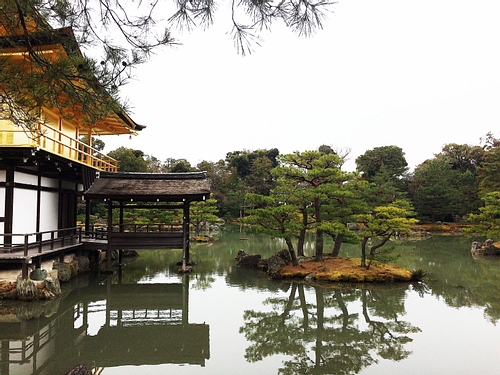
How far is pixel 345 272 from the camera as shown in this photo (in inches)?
376

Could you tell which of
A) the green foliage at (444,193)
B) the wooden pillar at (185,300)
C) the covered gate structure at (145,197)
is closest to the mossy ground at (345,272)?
the wooden pillar at (185,300)

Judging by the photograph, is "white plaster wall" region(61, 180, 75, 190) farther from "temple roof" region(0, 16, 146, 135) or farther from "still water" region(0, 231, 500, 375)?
"temple roof" region(0, 16, 146, 135)

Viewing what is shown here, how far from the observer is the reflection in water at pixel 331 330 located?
493 centimetres

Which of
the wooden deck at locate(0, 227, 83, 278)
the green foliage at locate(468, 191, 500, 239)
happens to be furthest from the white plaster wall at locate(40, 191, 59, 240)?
the green foliage at locate(468, 191, 500, 239)

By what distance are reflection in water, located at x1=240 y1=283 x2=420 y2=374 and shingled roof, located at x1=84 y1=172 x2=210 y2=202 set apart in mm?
3925

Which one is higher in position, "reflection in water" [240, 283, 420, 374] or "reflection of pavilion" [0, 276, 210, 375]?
"reflection of pavilion" [0, 276, 210, 375]

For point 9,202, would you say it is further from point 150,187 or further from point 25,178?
point 150,187

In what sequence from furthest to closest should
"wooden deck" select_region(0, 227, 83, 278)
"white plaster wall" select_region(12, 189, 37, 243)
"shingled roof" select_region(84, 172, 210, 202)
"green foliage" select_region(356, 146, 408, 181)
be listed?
1. "green foliage" select_region(356, 146, 408, 181)
2. "shingled roof" select_region(84, 172, 210, 202)
3. "white plaster wall" select_region(12, 189, 37, 243)
4. "wooden deck" select_region(0, 227, 83, 278)

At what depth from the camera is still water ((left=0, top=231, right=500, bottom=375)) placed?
4.75 metres

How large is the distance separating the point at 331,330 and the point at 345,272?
3586mm

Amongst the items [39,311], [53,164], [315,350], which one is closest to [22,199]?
[53,164]

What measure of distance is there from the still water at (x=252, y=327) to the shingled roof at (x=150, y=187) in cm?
222

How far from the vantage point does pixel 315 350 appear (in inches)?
207

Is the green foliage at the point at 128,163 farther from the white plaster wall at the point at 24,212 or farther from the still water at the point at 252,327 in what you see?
the white plaster wall at the point at 24,212
